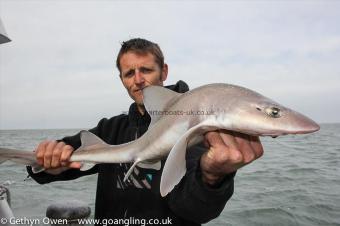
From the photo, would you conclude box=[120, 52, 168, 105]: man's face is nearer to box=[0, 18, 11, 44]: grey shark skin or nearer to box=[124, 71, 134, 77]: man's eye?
box=[124, 71, 134, 77]: man's eye

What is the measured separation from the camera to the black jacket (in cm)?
252

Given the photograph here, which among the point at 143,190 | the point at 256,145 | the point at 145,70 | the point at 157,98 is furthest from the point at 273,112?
the point at 145,70

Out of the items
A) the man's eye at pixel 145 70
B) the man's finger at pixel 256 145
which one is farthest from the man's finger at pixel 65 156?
the man's finger at pixel 256 145

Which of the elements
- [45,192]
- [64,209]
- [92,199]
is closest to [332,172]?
[92,199]

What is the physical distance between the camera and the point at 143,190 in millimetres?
3260

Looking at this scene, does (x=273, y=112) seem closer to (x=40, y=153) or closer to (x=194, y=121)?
(x=194, y=121)

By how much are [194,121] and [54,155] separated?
1.40 m

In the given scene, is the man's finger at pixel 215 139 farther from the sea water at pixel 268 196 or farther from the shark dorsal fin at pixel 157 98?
the sea water at pixel 268 196

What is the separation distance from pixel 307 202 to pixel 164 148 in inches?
332

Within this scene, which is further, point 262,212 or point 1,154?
point 262,212

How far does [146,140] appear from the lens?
2.48 m

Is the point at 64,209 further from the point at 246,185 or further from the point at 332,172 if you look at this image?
the point at 332,172

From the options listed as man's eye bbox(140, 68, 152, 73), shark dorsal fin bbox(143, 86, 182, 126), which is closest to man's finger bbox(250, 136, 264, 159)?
shark dorsal fin bbox(143, 86, 182, 126)

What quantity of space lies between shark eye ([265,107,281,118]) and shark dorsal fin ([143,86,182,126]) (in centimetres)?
71
